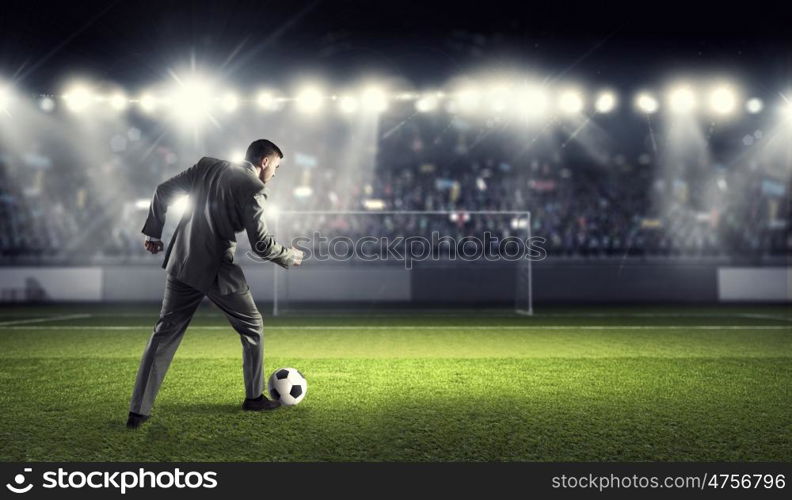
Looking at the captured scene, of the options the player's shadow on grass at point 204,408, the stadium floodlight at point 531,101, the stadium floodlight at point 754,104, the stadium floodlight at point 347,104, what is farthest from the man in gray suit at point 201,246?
the stadium floodlight at point 754,104

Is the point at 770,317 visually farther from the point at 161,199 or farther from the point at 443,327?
the point at 161,199

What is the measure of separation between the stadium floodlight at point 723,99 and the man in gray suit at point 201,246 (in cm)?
1179

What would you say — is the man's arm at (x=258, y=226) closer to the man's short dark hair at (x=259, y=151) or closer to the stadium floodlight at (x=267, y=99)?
the man's short dark hair at (x=259, y=151)

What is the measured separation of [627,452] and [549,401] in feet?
3.94

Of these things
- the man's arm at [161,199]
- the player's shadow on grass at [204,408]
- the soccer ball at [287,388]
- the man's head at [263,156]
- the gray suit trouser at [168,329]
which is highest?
the man's head at [263,156]

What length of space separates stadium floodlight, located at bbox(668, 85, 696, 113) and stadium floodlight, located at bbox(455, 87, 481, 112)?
13.3ft

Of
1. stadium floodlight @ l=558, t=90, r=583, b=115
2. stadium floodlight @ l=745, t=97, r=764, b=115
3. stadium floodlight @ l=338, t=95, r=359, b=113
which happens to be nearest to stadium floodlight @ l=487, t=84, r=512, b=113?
stadium floodlight @ l=558, t=90, r=583, b=115

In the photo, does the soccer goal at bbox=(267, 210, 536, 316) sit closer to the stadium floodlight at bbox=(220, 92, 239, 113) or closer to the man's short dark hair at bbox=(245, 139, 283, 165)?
the stadium floodlight at bbox=(220, 92, 239, 113)

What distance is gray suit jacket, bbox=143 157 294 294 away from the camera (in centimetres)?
348

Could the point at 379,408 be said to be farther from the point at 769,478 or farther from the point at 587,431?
the point at 769,478

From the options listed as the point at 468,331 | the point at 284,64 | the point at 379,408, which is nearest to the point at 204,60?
the point at 284,64

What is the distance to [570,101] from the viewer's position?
41.7 ft

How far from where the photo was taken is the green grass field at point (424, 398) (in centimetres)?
312

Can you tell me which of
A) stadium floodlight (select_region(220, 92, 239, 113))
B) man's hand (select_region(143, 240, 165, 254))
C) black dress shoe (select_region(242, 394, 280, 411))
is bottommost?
black dress shoe (select_region(242, 394, 280, 411))
